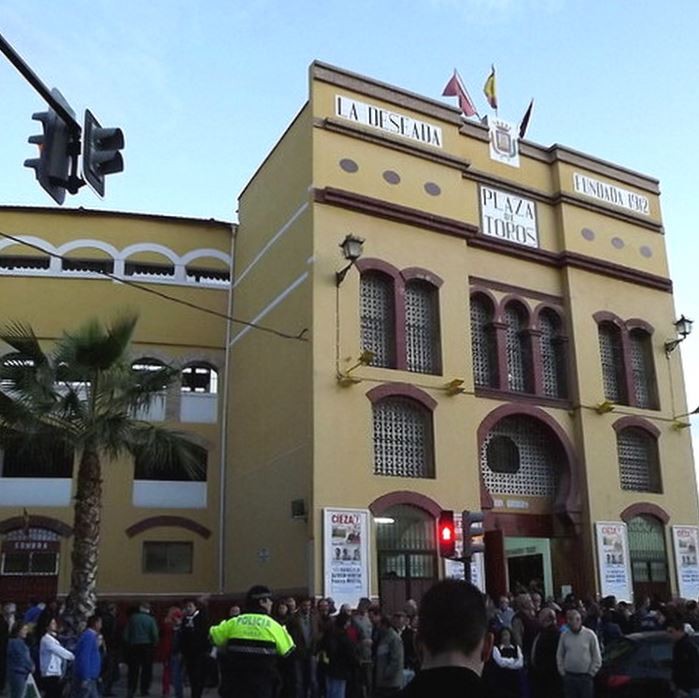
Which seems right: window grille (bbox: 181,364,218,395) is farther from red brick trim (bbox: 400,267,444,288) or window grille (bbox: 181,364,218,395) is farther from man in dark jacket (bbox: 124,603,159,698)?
man in dark jacket (bbox: 124,603,159,698)

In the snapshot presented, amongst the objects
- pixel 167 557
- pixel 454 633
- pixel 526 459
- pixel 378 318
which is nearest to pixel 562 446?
pixel 526 459

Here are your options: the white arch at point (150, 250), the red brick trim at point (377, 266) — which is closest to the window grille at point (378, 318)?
the red brick trim at point (377, 266)

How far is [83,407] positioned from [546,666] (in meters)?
9.66

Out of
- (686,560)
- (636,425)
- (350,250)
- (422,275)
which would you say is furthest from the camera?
(636,425)

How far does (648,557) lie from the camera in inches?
923

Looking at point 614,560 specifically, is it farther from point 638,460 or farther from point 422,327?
point 422,327

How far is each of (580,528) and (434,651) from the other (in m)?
20.6

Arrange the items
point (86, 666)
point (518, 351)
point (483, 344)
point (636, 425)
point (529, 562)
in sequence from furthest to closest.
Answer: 1. point (529, 562)
2. point (636, 425)
3. point (518, 351)
4. point (483, 344)
5. point (86, 666)

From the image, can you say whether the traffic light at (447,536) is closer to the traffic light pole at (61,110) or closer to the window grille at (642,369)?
the traffic light pole at (61,110)

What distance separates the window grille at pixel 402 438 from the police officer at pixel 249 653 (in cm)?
1233

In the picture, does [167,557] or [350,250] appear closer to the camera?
[350,250]

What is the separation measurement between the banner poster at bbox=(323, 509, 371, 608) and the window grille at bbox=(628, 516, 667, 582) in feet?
26.4

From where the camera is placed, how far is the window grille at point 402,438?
20.2 m

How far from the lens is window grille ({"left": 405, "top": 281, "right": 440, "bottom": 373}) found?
21.3 metres
